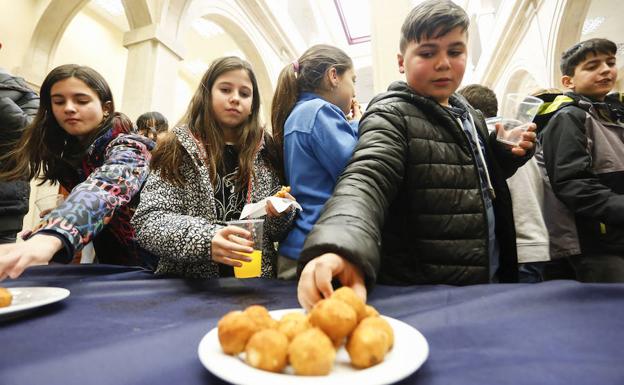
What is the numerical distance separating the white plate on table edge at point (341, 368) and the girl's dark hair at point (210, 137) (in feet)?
3.54

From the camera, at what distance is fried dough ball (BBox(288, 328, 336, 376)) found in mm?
446

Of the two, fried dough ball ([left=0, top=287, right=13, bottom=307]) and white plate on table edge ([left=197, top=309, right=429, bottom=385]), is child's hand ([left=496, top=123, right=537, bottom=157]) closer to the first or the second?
white plate on table edge ([left=197, top=309, right=429, bottom=385])

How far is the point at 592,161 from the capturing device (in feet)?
6.16

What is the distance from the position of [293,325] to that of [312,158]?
108 cm

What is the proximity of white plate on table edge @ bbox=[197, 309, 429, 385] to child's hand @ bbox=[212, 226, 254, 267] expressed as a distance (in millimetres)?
510

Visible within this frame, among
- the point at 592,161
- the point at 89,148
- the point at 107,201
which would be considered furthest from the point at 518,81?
the point at 107,201

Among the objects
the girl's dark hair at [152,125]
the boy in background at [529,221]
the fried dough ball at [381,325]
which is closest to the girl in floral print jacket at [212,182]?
the fried dough ball at [381,325]

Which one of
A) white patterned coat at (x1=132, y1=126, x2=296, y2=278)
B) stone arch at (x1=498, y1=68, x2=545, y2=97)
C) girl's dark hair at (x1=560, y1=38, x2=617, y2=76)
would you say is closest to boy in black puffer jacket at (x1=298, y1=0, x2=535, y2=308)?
white patterned coat at (x1=132, y1=126, x2=296, y2=278)

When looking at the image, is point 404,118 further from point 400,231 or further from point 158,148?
point 158,148

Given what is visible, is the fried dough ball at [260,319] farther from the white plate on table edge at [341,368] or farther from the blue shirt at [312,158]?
the blue shirt at [312,158]

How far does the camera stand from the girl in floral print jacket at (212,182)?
4.06 ft

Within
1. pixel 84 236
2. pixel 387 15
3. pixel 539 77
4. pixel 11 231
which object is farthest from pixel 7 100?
pixel 539 77

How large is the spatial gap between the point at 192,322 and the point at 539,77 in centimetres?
913

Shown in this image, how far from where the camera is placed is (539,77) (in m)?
7.52
